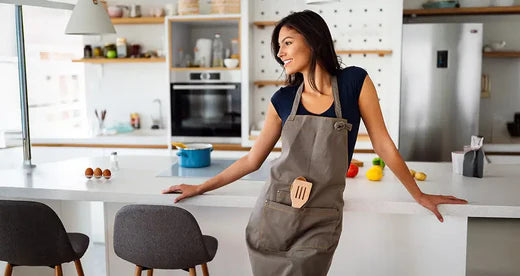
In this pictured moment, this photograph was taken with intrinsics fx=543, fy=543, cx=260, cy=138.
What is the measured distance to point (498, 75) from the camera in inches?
A: 195

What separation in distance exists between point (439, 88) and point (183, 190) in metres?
2.82

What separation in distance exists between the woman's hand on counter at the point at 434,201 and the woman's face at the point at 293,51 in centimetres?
69

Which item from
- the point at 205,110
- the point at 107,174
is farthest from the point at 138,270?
the point at 205,110

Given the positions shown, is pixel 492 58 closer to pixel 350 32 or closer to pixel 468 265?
pixel 350 32

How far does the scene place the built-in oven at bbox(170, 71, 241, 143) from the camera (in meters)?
4.70

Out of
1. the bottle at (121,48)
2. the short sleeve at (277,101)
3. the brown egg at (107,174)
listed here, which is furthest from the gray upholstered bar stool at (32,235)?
Result: the bottle at (121,48)

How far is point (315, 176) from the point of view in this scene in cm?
183

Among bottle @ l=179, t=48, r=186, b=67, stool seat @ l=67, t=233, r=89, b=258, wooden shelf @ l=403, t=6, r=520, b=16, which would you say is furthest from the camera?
bottle @ l=179, t=48, r=186, b=67

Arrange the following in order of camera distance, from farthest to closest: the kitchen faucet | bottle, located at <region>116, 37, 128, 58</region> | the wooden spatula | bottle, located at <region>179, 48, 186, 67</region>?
the kitchen faucet
bottle, located at <region>116, 37, 128, 58</region>
bottle, located at <region>179, 48, 186, 67</region>
the wooden spatula

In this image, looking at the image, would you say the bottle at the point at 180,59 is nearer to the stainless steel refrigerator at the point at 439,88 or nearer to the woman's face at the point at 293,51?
the stainless steel refrigerator at the point at 439,88

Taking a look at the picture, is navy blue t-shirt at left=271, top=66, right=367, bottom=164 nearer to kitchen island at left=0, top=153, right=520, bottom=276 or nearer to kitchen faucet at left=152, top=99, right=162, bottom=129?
kitchen island at left=0, top=153, right=520, bottom=276

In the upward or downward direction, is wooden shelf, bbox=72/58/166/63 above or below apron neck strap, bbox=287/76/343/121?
above

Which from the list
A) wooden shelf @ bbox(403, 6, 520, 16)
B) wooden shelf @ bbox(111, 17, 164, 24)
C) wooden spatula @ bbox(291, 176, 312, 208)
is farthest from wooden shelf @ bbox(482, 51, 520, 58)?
wooden spatula @ bbox(291, 176, 312, 208)

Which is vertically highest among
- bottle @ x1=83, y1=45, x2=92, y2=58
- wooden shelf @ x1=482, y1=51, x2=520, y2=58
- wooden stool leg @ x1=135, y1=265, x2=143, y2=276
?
bottle @ x1=83, y1=45, x2=92, y2=58
